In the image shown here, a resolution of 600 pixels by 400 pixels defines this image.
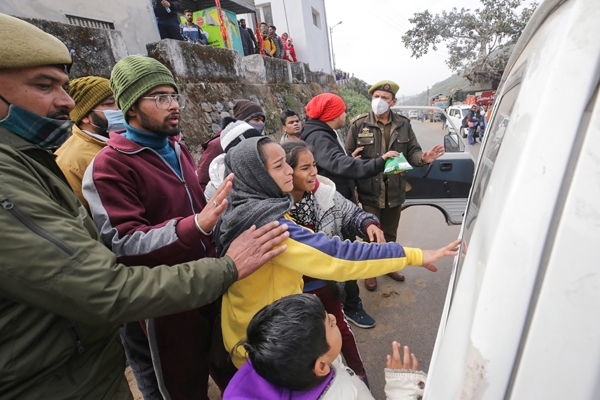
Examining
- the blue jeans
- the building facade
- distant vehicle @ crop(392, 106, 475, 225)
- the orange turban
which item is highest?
the building facade

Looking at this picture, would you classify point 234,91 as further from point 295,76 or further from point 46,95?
point 46,95

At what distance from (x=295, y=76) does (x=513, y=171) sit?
37.6 feet

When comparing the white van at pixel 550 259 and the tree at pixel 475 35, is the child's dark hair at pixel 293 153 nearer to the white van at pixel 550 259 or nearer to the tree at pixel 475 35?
the white van at pixel 550 259

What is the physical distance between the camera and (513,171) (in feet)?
1.79

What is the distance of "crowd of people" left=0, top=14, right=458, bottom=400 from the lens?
79 cm

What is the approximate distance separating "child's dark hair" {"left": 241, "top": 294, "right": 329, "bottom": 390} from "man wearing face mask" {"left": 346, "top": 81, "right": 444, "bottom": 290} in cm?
198

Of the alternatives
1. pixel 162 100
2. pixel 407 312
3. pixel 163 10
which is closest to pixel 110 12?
pixel 163 10

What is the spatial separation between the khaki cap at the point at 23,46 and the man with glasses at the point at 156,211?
454 mm

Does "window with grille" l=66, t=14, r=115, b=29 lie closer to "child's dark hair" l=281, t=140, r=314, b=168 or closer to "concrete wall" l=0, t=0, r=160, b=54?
"concrete wall" l=0, t=0, r=160, b=54

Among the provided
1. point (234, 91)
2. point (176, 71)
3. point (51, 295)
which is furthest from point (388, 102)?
point (234, 91)

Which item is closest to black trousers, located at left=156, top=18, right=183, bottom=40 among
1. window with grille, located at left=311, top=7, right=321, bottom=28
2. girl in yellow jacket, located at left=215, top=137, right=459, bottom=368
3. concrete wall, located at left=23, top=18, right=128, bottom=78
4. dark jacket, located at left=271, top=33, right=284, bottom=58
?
concrete wall, located at left=23, top=18, right=128, bottom=78

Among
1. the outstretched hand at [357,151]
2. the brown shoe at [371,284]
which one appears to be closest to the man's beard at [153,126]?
the outstretched hand at [357,151]

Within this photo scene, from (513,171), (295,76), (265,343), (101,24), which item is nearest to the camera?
(513,171)

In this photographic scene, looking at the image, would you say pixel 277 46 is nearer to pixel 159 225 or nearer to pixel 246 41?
pixel 246 41
